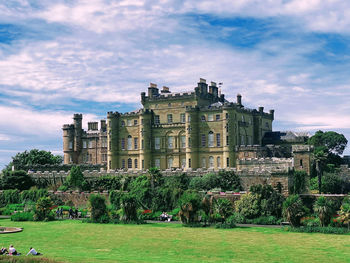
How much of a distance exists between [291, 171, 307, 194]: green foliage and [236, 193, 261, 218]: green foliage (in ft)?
22.0

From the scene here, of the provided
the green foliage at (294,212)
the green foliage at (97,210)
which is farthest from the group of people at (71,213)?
the green foliage at (294,212)

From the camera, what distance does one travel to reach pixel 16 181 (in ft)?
207

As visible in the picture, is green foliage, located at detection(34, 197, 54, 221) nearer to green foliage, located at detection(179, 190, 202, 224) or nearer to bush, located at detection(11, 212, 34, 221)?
bush, located at detection(11, 212, 34, 221)

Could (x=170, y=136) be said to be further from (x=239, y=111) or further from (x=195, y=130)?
(x=239, y=111)

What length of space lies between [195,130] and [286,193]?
1993 centimetres

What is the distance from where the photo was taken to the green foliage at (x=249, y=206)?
137 ft

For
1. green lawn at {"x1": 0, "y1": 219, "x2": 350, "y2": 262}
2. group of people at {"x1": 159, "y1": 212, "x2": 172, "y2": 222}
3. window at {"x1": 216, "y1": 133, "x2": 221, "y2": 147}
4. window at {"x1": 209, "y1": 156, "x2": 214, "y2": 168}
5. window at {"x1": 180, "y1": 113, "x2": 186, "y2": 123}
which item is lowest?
green lawn at {"x1": 0, "y1": 219, "x2": 350, "y2": 262}

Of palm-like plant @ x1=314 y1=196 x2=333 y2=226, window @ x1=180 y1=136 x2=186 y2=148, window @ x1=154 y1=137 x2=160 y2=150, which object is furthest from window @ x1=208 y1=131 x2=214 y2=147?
palm-like plant @ x1=314 y1=196 x2=333 y2=226

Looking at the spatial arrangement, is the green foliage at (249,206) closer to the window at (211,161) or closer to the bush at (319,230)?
the bush at (319,230)

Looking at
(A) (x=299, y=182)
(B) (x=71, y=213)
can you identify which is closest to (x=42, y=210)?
(B) (x=71, y=213)

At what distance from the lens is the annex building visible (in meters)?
62.6

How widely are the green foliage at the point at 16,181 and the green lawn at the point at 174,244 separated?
83.7 feet

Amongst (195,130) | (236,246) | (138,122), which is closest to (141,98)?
(138,122)

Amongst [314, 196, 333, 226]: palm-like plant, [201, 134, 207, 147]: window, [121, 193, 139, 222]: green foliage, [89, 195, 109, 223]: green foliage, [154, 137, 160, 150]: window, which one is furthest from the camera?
[154, 137, 160, 150]: window
